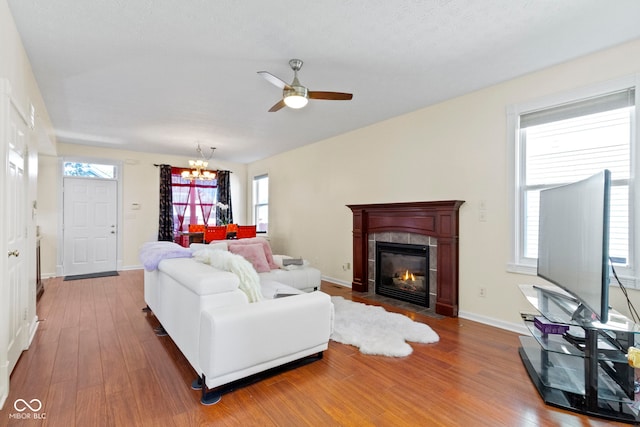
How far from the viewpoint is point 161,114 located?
4355mm

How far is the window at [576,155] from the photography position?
8.64 feet

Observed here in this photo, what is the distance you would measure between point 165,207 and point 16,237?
4.91 metres

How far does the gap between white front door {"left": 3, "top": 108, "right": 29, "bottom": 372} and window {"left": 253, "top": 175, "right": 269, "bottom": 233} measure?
→ 16.8 feet

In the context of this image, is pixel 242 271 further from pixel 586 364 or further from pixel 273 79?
pixel 586 364

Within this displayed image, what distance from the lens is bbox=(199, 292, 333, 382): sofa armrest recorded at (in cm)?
197

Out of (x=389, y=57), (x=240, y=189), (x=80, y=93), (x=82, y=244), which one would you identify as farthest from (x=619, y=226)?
(x=82, y=244)

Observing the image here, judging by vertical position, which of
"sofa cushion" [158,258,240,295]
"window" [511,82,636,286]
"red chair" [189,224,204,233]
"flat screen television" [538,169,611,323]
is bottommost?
"sofa cushion" [158,258,240,295]

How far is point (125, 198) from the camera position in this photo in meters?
6.72

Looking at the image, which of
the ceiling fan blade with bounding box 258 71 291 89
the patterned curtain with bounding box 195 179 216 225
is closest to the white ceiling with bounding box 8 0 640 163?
the ceiling fan blade with bounding box 258 71 291 89

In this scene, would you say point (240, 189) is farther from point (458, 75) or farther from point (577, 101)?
point (577, 101)

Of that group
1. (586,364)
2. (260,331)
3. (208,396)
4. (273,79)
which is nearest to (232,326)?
(260,331)

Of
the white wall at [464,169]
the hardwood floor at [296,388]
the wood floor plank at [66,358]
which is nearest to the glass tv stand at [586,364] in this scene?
the hardwood floor at [296,388]

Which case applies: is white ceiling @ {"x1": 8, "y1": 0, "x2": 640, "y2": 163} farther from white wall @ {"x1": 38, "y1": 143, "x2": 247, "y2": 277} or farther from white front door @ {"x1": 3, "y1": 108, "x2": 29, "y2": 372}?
white wall @ {"x1": 38, "y1": 143, "x2": 247, "y2": 277}

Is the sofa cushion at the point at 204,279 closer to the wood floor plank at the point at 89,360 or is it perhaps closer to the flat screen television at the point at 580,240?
the wood floor plank at the point at 89,360
